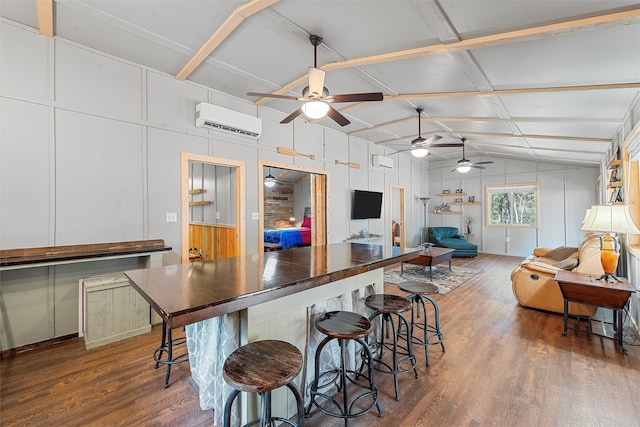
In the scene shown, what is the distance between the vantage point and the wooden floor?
6.05 ft

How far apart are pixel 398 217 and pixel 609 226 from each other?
5.98 meters

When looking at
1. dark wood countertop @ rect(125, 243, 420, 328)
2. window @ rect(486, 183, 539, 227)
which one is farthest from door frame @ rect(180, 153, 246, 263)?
window @ rect(486, 183, 539, 227)

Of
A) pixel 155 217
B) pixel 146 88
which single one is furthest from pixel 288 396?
pixel 146 88

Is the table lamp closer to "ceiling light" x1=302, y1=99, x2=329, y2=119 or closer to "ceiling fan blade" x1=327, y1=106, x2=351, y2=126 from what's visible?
"ceiling fan blade" x1=327, y1=106, x2=351, y2=126

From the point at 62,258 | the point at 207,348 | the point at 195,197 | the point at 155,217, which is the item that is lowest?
the point at 207,348

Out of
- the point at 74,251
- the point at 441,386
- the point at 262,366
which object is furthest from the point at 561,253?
the point at 74,251

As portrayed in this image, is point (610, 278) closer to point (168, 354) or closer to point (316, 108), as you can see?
point (316, 108)

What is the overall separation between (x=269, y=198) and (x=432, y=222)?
5864mm

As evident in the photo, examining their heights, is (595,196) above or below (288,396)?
above

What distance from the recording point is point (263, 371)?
4.26 feet

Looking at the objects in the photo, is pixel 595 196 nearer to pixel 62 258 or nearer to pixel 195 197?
pixel 195 197

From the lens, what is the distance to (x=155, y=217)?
3.50 metres

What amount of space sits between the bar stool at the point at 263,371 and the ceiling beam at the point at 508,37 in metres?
2.79

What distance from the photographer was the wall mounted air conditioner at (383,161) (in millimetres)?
7059
